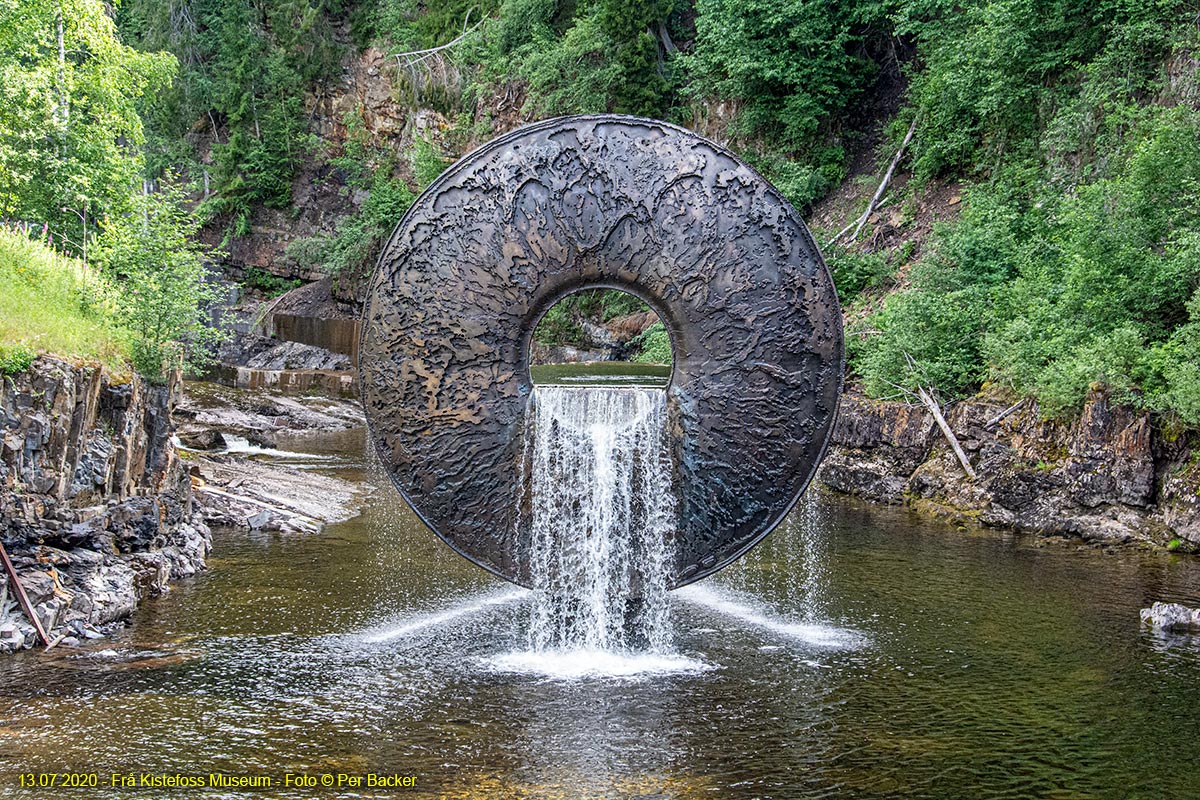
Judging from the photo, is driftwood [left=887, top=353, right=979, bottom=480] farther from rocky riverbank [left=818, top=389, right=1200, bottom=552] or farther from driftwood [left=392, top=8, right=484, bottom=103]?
driftwood [left=392, top=8, right=484, bottom=103]

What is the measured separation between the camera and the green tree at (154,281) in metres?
11.4

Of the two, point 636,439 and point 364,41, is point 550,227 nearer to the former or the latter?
point 636,439

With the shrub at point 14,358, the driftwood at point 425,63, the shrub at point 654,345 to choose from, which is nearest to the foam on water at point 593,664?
the shrub at point 14,358

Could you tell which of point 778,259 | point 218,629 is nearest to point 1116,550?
point 778,259

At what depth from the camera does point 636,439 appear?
795 cm

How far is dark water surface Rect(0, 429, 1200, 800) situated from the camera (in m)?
6.08

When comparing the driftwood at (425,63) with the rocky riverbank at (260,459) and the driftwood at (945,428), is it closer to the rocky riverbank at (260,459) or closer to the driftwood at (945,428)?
the rocky riverbank at (260,459)

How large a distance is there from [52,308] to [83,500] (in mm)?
2135

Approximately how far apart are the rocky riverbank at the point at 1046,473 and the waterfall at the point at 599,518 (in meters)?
7.55

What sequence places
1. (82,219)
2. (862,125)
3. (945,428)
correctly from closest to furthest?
(82,219) < (945,428) < (862,125)

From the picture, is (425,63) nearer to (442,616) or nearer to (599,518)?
(442,616)

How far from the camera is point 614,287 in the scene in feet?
24.7

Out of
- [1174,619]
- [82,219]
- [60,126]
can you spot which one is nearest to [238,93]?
[60,126]

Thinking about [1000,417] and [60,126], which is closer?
[1000,417]
